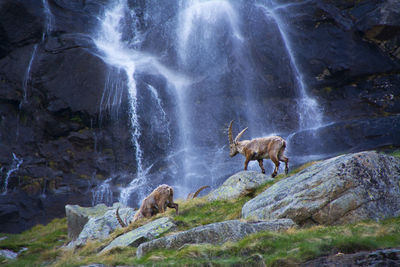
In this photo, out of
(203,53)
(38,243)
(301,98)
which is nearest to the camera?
(38,243)

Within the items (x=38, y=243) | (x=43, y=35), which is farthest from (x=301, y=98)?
(x=38, y=243)

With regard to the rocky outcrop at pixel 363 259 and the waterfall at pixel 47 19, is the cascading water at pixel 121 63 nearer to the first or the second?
the waterfall at pixel 47 19

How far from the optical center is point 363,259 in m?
5.90

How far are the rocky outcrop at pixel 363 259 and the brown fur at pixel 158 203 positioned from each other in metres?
8.24

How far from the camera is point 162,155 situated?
31359mm

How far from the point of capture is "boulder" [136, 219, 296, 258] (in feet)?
27.3

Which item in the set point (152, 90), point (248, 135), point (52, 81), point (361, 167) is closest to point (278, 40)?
point (248, 135)

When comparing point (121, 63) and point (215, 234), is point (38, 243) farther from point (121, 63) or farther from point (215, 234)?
point (121, 63)

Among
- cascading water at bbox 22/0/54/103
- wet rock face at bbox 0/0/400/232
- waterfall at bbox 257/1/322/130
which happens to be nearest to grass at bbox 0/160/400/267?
wet rock face at bbox 0/0/400/232

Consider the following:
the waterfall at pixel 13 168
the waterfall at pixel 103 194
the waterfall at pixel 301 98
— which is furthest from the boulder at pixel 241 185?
the waterfall at pixel 13 168

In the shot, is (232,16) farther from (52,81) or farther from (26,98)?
(26,98)

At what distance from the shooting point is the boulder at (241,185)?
14.8 meters

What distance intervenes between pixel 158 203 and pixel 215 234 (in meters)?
5.93

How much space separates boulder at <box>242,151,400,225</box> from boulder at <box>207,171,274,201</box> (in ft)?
13.8
